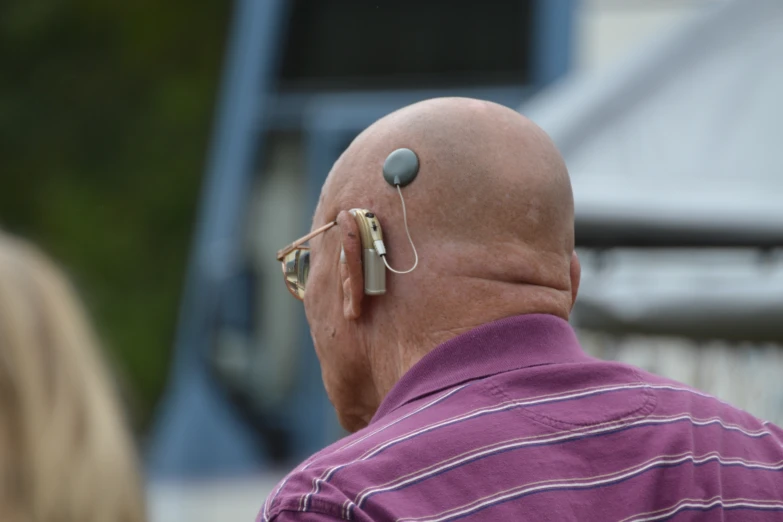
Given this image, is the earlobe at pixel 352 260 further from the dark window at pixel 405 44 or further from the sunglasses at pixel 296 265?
the dark window at pixel 405 44

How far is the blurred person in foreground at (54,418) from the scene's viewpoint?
175cm

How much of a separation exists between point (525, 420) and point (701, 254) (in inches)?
78.8

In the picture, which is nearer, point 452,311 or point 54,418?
point 452,311

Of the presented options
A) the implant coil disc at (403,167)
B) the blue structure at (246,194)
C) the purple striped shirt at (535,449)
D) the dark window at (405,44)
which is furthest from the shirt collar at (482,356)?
the dark window at (405,44)

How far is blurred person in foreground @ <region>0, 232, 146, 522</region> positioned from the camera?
1.75m

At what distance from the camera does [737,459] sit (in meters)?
1.55

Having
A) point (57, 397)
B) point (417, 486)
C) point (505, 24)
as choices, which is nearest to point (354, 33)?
point (505, 24)

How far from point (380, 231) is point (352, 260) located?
54 mm

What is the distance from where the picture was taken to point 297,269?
1765 millimetres

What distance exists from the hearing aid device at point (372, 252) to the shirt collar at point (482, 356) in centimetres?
12

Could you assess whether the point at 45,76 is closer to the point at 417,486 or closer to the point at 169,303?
the point at 169,303

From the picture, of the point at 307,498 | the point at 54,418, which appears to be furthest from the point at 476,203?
the point at 54,418

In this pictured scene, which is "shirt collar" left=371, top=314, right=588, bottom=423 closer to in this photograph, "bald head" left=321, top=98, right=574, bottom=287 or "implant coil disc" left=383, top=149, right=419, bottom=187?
"bald head" left=321, top=98, right=574, bottom=287

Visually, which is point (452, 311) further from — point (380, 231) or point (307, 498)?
point (307, 498)
